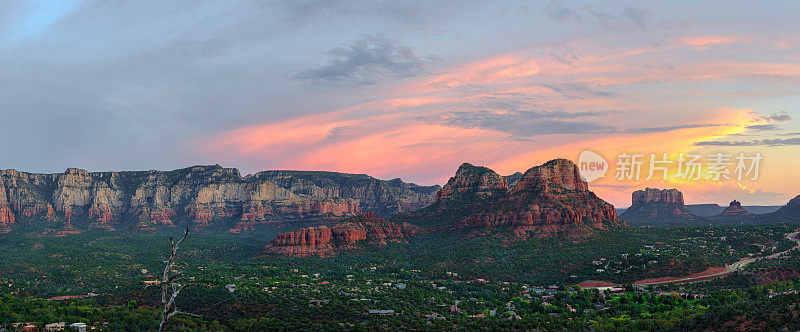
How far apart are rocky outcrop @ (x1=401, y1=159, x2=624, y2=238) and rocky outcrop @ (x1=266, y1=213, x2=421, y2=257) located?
1727cm

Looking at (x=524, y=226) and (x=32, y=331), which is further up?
(x=524, y=226)

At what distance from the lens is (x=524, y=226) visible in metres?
165

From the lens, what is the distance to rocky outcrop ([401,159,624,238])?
164 meters

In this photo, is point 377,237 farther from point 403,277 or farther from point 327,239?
point 403,277

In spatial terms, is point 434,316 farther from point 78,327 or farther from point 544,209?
point 544,209

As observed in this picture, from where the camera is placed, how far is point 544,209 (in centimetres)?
16725

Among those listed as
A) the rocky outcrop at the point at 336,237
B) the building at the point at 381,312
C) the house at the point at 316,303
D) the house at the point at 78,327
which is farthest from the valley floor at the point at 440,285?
the rocky outcrop at the point at 336,237

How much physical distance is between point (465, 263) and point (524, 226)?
30556mm

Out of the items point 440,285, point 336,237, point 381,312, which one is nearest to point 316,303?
point 381,312

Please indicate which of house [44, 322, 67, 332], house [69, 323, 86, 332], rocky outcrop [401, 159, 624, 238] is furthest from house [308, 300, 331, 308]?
rocky outcrop [401, 159, 624, 238]

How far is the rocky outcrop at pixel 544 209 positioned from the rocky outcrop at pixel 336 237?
17270 mm

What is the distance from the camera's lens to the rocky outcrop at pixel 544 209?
164000mm

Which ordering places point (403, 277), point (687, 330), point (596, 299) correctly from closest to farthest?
1. point (687, 330)
2. point (596, 299)
3. point (403, 277)

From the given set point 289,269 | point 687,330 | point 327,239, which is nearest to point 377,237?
point 327,239
